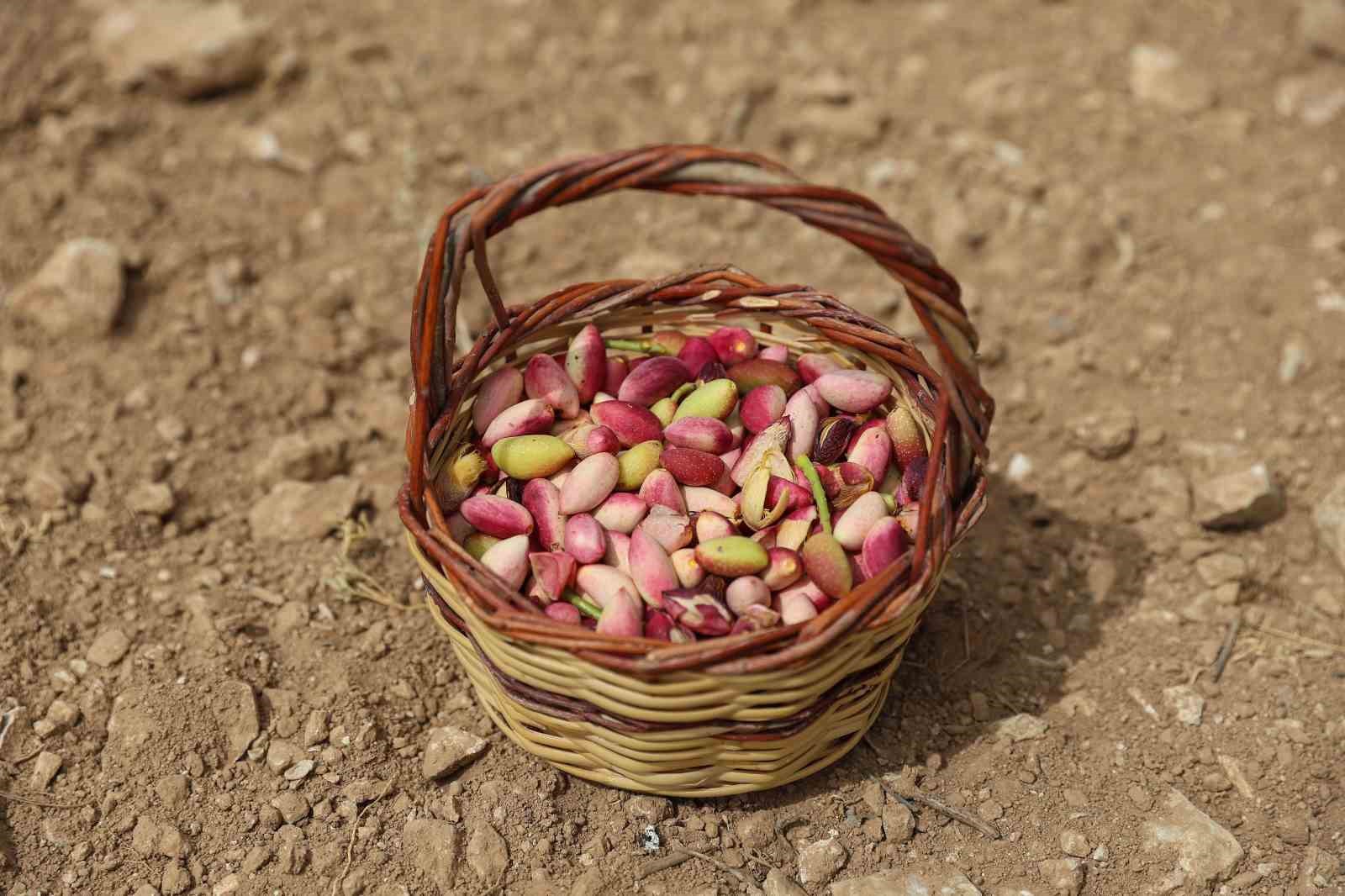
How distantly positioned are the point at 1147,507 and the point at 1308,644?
1.21 feet

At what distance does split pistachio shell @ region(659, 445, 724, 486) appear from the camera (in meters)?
1.75

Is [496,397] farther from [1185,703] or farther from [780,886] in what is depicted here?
[1185,703]

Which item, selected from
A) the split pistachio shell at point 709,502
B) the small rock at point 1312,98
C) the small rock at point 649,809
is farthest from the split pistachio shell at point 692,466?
the small rock at point 1312,98

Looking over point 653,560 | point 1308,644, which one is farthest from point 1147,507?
point 653,560

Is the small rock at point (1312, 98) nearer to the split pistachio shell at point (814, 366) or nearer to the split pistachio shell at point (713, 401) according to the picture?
the split pistachio shell at point (814, 366)

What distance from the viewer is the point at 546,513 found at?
68.1 inches

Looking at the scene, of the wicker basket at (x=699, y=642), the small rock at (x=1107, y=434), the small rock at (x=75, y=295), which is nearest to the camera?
the wicker basket at (x=699, y=642)

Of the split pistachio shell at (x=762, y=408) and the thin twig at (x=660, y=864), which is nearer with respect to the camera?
the thin twig at (x=660, y=864)

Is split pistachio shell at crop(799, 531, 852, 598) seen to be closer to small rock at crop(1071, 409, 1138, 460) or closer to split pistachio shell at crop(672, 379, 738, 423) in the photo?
split pistachio shell at crop(672, 379, 738, 423)

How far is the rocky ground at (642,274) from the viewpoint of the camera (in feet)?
5.74

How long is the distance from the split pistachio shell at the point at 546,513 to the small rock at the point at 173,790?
0.63 meters

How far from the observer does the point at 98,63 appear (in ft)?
10.9

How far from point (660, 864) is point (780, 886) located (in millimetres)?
168

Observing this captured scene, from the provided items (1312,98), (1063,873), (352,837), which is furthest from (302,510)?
(1312,98)
